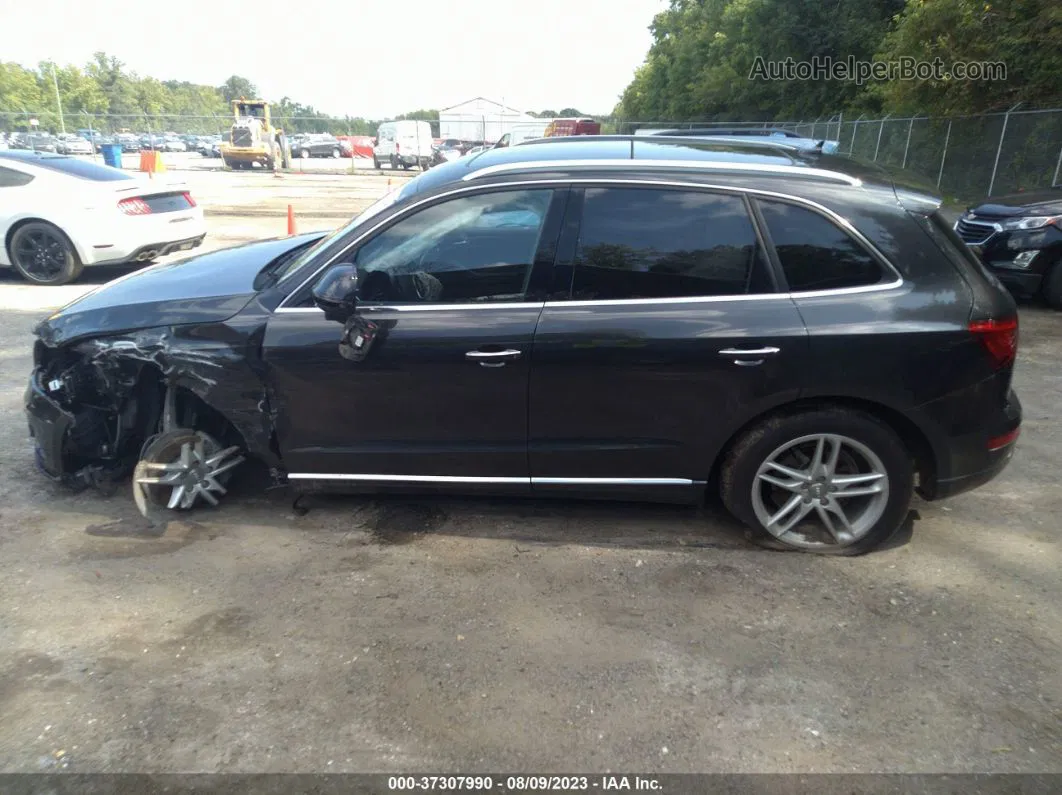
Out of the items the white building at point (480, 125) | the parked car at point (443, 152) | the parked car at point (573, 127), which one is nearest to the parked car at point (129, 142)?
the white building at point (480, 125)

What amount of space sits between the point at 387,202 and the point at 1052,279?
25.5 feet

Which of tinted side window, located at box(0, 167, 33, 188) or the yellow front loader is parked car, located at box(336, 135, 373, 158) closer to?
the yellow front loader

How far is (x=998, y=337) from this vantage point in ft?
10.6

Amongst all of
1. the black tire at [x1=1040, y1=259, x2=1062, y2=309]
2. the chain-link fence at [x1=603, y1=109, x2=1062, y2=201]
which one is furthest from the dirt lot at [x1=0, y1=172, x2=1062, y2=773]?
the chain-link fence at [x1=603, y1=109, x2=1062, y2=201]

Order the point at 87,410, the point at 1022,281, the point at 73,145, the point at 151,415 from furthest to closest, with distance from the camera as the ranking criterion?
the point at 73,145, the point at 1022,281, the point at 151,415, the point at 87,410

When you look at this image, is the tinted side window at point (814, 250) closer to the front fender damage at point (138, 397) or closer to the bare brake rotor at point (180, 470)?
the front fender damage at point (138, 397)

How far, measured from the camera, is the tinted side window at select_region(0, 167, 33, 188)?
8.92m

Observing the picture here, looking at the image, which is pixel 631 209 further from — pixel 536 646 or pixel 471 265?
pixel 536 646

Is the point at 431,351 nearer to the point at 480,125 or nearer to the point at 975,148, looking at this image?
the point at 975,148

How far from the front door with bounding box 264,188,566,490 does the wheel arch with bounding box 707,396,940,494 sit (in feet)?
3.55

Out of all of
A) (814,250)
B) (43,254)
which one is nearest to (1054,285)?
(814,250)

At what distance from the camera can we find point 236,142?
127 feet

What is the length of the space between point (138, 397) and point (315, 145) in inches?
→ 1938

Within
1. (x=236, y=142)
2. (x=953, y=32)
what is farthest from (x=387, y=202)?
(x=236, y=142)
